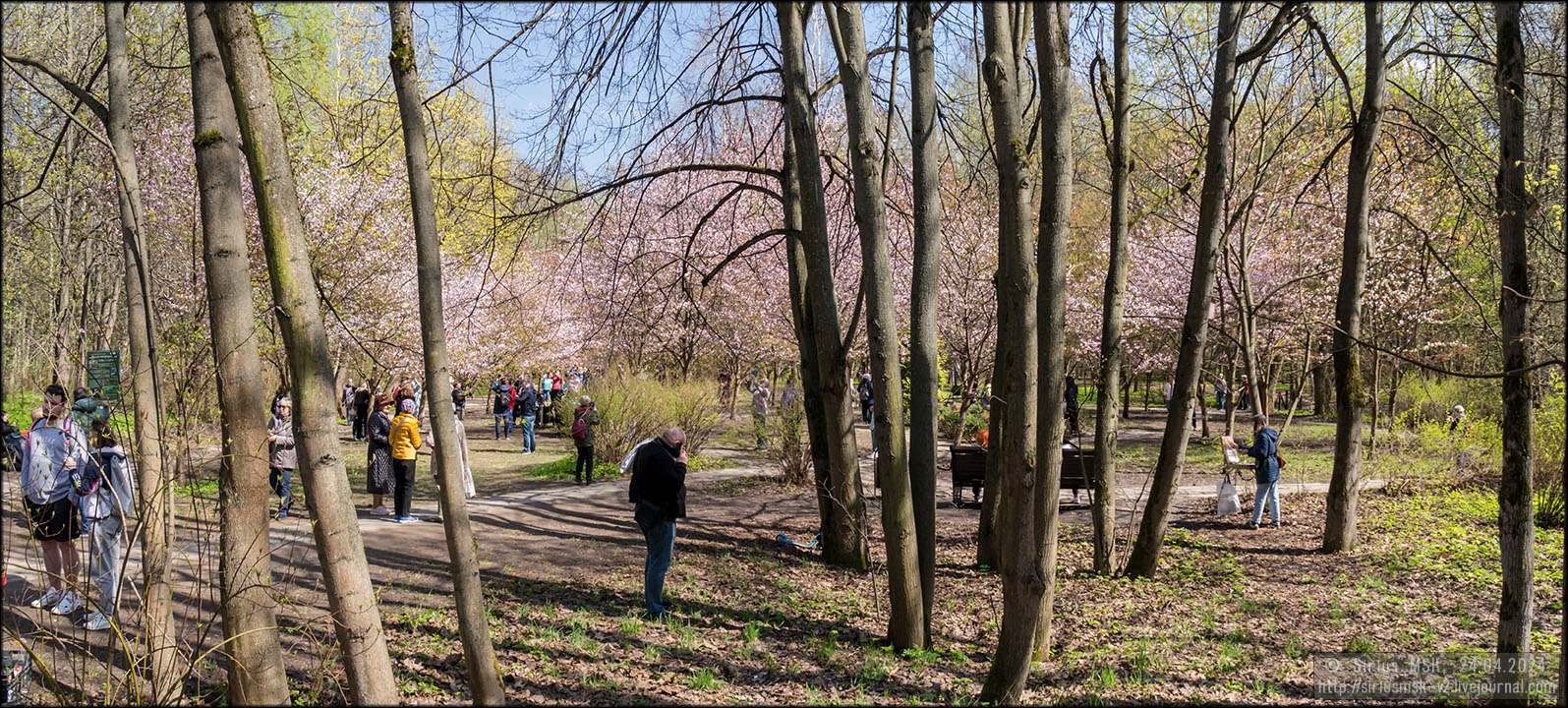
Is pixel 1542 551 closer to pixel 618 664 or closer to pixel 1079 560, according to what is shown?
pixel 1079 560

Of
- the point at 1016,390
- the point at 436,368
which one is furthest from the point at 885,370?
the point at 436,368

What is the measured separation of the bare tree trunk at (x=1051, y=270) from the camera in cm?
523

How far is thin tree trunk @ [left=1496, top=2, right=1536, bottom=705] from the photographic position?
489 cm

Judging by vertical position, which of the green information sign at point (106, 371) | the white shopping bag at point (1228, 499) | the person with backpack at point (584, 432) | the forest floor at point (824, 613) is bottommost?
the forest floor at point (824, 613)

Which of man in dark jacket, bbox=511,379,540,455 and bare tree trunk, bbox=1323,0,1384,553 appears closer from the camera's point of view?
bare tree trunk, bbox=1323,0,1384,553

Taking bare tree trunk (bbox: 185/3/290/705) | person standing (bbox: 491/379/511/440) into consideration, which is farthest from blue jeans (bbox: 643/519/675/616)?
person standing (bbox: 491/379/511/440)

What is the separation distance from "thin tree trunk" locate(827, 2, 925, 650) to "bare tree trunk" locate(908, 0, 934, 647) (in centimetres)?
13

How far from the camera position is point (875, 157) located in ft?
20.5

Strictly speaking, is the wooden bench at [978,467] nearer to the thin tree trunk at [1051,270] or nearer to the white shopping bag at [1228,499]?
the white shopping bag at [1228,499]

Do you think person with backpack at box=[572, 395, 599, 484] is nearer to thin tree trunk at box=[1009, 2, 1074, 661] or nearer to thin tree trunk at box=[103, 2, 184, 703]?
thin tree trunk at box=[103, 2, 184, 703]

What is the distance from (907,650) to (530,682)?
8.44 ft

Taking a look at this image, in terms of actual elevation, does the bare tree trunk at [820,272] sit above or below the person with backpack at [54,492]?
above

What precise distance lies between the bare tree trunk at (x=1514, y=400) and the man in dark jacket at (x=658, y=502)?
5362 mm

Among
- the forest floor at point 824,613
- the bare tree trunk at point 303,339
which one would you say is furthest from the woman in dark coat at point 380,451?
the bare tree trunk at point 303,339
